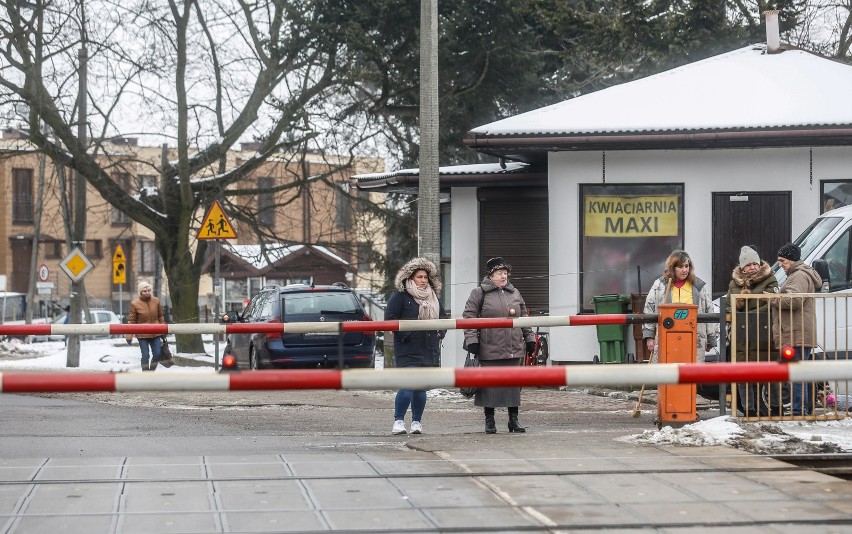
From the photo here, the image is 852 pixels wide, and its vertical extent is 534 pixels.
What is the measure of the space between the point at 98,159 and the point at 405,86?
771cm

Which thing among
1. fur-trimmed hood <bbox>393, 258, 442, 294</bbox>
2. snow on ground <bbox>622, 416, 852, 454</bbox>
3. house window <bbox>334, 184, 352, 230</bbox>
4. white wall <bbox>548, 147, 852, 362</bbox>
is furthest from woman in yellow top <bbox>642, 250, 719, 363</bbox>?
house window <bbox>334, 184, 352, 230</bbox>

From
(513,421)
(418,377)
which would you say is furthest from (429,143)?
(418,377)

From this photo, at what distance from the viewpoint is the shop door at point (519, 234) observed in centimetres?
2175

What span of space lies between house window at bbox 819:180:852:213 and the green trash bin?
9.76 ft

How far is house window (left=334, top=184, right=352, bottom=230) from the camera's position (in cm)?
3350

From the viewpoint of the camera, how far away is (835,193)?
19359 mm

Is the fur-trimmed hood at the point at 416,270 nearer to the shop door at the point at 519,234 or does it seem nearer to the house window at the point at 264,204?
the shop door at the point at 519,234

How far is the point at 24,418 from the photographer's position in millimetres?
14141

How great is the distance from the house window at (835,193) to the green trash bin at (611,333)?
298 cm

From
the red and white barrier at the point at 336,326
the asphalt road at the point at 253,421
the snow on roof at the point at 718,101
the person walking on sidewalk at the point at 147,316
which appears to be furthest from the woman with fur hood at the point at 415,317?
the person walking on sidewalk at the point at 147,316

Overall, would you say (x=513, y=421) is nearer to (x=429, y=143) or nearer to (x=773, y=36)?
(x=429, y=143)

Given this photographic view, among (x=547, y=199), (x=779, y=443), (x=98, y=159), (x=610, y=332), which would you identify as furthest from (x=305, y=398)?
(x=98, y=159)

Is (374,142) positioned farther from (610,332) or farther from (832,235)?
(832,235)

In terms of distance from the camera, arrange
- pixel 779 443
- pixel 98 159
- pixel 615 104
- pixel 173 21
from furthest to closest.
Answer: pixel 98 159 → pixel 173 21 → pixel 615 104 → pixel 779 443
